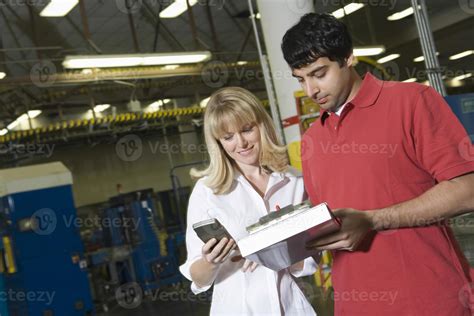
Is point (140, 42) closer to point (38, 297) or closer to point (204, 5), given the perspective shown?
point (204, 5)

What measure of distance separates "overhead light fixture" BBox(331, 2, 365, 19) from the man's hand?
876cm

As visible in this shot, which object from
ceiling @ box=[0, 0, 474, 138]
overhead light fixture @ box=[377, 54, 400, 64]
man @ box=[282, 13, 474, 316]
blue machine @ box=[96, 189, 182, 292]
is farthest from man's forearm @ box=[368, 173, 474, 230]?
overhead light fixture @ box=[377, 54, 400, 64]

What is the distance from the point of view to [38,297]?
701 cm

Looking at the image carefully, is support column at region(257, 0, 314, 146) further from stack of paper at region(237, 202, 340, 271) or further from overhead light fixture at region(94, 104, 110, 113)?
overhead light fixture at region(94, 104, 110, 113)

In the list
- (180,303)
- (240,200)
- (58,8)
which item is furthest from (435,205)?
(58,8)

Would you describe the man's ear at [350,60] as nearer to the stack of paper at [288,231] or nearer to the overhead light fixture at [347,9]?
the stack of paper at [288,231]

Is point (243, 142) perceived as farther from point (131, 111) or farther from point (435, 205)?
point (131, 111)

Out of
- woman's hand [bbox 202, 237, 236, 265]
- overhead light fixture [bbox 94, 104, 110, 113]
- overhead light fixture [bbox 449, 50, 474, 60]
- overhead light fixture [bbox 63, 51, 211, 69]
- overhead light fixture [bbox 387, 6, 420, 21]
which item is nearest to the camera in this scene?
woman's hand [bbox 202, 237, 236, 265]

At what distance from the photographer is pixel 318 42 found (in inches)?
53.0

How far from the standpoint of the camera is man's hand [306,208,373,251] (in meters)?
1.17

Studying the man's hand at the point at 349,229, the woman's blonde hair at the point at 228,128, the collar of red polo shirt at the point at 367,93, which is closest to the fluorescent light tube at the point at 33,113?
the woman's blonde hair at the point at 228,128

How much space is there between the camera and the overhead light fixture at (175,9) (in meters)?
10.3

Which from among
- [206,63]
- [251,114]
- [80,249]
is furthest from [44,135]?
[251,114]

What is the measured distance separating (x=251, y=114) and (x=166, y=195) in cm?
1042
